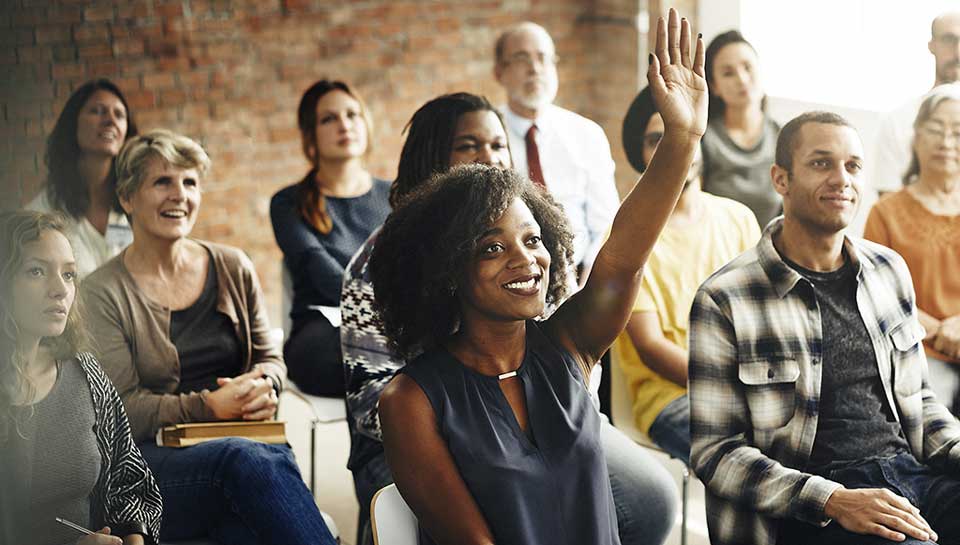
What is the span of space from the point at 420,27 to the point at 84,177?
2.74 m

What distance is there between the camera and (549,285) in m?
2.07

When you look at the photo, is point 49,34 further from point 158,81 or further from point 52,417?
point 158,81

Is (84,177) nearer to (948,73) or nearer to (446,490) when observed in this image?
(446,490)

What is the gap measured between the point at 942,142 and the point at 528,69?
126cm

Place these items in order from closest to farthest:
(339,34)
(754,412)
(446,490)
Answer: (446,490) → (754,412) → (339,34)

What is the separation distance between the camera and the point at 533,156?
11.6 feet

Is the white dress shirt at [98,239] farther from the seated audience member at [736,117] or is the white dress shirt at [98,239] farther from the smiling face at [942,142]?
the smiling face at [942,142]

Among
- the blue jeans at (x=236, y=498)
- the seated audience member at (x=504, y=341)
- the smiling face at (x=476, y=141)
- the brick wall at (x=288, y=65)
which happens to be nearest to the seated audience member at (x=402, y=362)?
the smiling face at (x=476, y=141)

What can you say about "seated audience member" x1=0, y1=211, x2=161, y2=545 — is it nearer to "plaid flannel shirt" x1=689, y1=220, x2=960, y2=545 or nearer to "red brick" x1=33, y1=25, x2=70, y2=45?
"red brick" x1=33, y1=25, x2=70, y2=45

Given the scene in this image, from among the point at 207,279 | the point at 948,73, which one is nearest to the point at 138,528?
the point at 207,279

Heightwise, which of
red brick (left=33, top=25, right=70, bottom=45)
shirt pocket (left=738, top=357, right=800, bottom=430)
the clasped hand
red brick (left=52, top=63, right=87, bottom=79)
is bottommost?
the clasped hand

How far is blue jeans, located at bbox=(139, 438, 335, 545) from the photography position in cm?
241

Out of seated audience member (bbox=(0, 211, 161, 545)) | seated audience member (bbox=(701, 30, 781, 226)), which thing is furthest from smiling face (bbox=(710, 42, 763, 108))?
seated audience member (bbox=(0, 211, 161, 545))

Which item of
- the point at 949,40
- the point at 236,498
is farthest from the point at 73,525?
the point at 949,40
